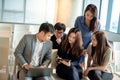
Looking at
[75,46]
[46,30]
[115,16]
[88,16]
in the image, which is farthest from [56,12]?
[46,30]

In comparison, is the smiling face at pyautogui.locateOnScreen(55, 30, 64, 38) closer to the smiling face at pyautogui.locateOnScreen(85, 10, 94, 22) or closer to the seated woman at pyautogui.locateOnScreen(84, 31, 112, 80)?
the smiling face at pyautogui.locateOnScreen(85, 10, 94, 22)

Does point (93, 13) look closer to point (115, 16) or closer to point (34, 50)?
point (34, 50)

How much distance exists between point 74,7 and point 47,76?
203 inches

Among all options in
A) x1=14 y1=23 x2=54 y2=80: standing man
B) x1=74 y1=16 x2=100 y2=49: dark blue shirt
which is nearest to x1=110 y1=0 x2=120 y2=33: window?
x1=74 y1=16 x2=100 y2=49: dark blue shirt

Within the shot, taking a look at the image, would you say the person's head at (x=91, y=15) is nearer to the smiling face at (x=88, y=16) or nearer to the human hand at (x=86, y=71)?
the smiling face at (x=88, y=16)

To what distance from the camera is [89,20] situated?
122 inches

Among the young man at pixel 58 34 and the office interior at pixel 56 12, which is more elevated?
the office interior at pixel 56 12

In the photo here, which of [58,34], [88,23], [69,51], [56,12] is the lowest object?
[69,51]

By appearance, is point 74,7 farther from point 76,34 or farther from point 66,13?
point 76,34

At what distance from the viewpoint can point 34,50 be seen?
255 cm

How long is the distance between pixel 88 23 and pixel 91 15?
154 mm

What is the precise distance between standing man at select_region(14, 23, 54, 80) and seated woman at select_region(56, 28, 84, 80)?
20 cm

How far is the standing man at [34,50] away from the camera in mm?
2410

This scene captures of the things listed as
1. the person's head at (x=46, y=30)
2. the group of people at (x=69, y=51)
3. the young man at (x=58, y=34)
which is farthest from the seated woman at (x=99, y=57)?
the person's head at (x=46, y=30)
